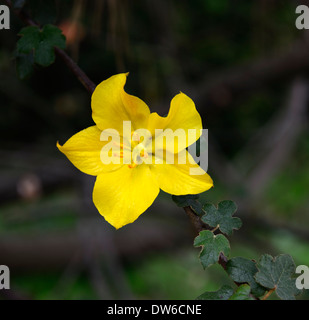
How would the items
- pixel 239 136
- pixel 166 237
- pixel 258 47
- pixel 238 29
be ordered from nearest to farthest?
pixel 166 237
pixel 258 47
pixel 238 29
pixel 239 136

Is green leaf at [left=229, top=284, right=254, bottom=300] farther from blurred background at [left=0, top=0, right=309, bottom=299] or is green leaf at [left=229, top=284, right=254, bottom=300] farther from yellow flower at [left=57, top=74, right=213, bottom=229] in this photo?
blurred background at [left=0, top=0, right=309, bottom=299]

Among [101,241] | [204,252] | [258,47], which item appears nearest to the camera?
[204,252]

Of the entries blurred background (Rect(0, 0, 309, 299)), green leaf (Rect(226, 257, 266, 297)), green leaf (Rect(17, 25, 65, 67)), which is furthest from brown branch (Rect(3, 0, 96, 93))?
blurred background (Rect(0, 0, 309, 299))

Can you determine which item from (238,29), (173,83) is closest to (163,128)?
(173,83)

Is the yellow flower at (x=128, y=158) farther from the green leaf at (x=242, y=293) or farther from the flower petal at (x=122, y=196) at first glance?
the green leaf at (x=242, y=293)

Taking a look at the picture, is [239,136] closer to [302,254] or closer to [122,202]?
[302,254]

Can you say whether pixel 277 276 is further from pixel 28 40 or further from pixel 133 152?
pixel 28 40
